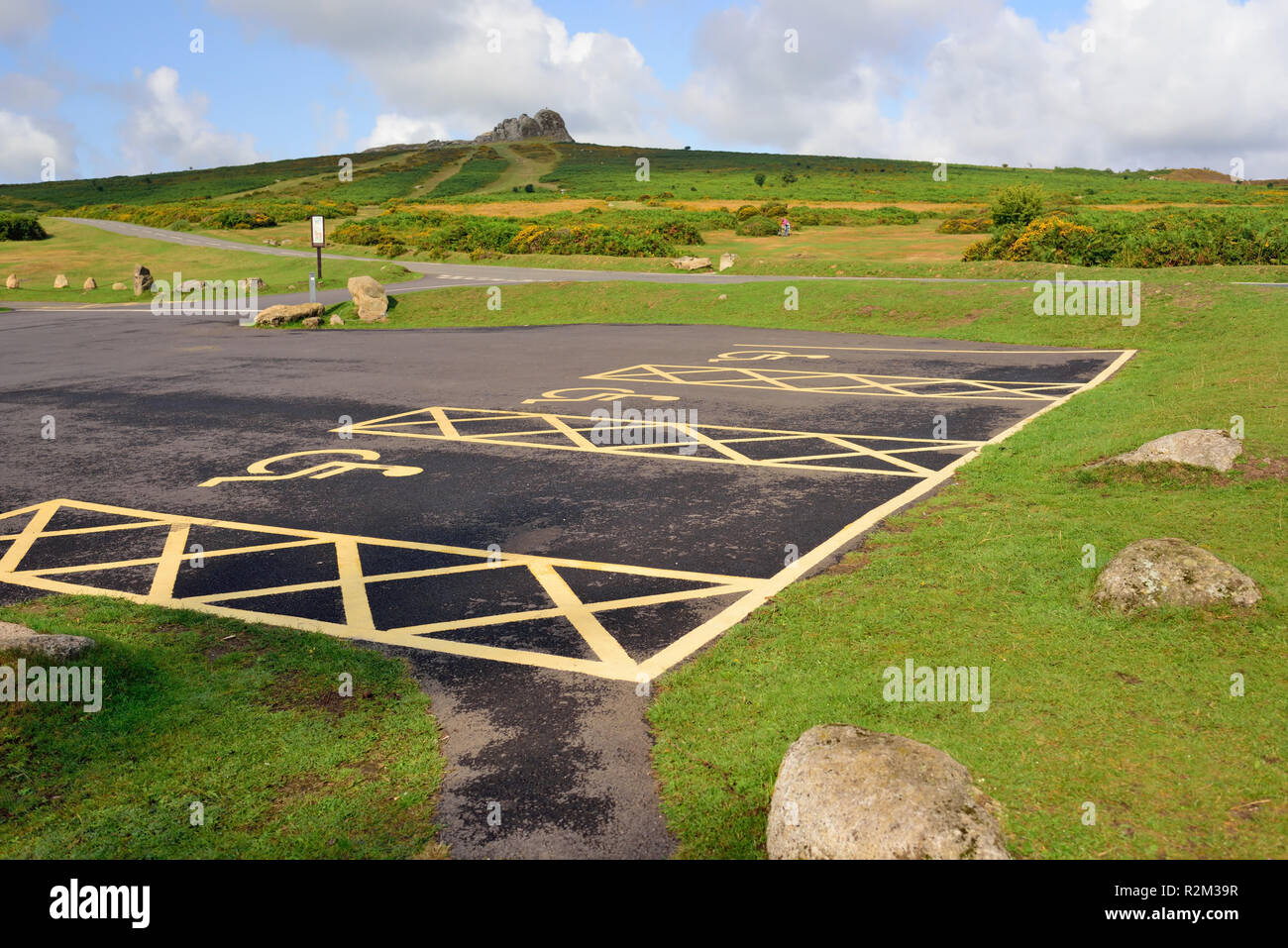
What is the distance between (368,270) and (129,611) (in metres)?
37.8

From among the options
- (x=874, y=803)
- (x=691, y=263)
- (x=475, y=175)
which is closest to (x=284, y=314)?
(x=691, y=263)

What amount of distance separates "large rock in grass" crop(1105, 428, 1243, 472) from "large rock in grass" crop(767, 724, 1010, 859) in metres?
7.00

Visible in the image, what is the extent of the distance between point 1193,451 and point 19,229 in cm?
7338

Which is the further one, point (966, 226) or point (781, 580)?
point (966, 226)

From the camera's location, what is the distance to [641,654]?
20.6 feet

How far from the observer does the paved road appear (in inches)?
215

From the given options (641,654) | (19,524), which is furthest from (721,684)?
(19,524)

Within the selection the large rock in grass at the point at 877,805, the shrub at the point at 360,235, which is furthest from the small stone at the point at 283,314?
the shrub at the point at 360,235

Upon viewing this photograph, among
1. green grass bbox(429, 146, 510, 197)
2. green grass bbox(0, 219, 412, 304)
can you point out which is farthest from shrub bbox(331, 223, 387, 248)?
green grass bbox(429, 146, 510, 197)

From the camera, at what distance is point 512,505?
9938 mm

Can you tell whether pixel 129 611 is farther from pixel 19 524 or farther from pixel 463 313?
pixel 463 313

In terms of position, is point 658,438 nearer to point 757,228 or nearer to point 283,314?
point 283,314

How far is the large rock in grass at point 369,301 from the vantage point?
30.5 metres
